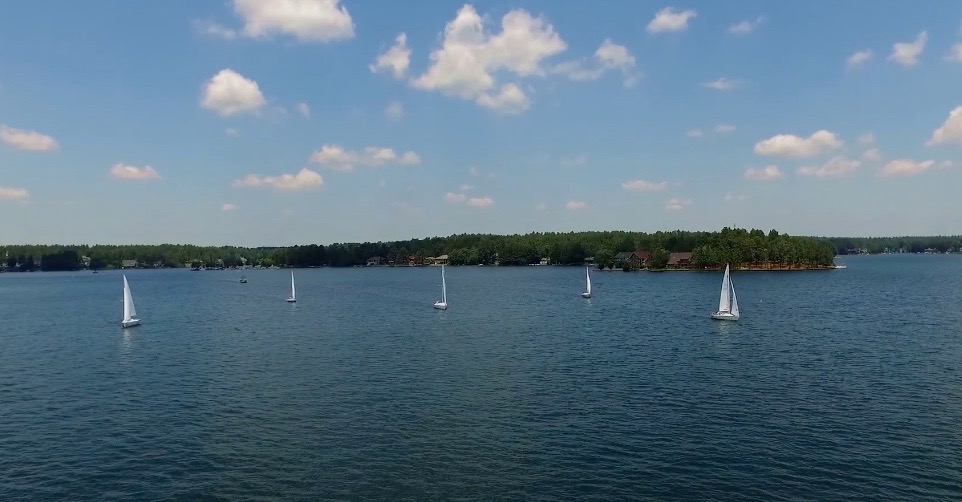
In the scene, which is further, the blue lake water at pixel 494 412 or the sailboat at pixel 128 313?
the sailboat at pixel 128 313

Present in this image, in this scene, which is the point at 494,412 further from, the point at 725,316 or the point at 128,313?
the point at 128,313

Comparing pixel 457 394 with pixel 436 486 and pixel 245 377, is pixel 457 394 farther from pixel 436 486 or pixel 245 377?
pixel 245 377

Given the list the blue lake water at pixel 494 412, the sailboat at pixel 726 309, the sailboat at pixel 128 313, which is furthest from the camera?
the sailboat at pixel 128 313

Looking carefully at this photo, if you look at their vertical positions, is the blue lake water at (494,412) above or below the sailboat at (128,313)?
below

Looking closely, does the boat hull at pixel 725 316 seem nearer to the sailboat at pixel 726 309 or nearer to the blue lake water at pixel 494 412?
the sailboat at pixel 726 309

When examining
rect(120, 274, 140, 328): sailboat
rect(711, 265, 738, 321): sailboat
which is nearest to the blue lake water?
rect(711, 265, 738, 321): sailboat

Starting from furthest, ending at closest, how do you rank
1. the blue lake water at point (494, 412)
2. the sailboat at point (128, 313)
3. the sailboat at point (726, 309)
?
the sailboat at point (128, 313)
the sailboat at point (726, 309)
the blue lake water at point (494, 412)

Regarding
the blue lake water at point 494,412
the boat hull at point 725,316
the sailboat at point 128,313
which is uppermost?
the sailboat at point 128,313

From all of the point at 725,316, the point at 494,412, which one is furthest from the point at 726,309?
the point at 494,412

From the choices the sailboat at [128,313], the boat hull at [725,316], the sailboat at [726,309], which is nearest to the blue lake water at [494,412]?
the boat hull at [725,316]

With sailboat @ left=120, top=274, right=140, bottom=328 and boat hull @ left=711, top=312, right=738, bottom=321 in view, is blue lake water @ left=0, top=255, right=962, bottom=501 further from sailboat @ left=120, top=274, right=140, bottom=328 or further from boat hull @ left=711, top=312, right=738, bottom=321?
sailboat @ left=120, top=274, right=140, bottom=328
